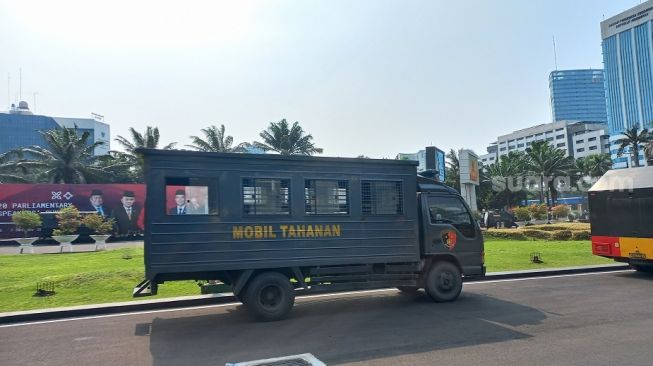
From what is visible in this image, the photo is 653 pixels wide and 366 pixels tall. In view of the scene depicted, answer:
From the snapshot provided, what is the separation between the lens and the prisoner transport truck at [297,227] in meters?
8.00

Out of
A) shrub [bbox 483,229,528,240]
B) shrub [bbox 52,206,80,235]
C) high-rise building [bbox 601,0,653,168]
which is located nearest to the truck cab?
shrub [bbox 483,229,528,240]

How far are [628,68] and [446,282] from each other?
138609 mm

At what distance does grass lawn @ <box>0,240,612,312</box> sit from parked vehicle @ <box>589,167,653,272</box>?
1.96 meters

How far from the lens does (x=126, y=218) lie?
34781 mm

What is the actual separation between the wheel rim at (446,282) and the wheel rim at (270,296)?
3.51m

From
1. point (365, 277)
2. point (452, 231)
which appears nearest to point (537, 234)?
point (452, 231)

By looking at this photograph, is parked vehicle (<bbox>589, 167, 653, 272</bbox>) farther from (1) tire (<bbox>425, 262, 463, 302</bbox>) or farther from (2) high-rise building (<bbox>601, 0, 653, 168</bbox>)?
(2) high-rise building (<bbox>601, 0, 653, 168</bbox>)

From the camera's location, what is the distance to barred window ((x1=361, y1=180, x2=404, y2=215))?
9.38 metres

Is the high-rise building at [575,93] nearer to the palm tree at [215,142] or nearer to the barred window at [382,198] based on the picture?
the palm tree at [215,142]

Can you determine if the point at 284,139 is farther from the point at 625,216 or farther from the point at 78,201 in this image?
the point at 625,216

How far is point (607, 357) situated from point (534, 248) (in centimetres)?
1461

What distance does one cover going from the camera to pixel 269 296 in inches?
333

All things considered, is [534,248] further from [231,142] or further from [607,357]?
[231,142]

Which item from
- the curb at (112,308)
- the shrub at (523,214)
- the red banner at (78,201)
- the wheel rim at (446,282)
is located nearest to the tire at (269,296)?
the curb at (112,308)
